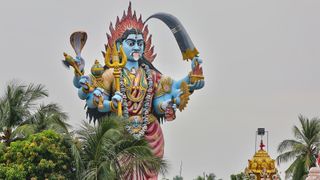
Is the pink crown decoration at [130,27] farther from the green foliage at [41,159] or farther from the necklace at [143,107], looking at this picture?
the green foliage at [41,159]

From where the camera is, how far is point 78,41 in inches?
1236

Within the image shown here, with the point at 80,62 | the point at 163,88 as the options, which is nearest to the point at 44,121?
the point at 80,62

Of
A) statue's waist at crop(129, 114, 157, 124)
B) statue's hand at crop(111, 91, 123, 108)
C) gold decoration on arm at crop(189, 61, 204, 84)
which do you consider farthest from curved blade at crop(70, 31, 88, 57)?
gold decoration on arm at crop(189, 61, 204, 84)

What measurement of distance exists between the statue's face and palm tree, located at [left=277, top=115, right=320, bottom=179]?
644 centimetres

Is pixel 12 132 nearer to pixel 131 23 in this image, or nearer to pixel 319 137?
pixel 131 23

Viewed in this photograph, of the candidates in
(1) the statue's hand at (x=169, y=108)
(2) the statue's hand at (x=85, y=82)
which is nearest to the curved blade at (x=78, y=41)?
(2) the statue's hand at (x=85, y=82)

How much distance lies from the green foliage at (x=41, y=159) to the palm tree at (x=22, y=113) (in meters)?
1.71

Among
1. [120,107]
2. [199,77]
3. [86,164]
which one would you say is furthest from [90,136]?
[199,77]

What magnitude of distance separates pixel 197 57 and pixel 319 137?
5.32 m

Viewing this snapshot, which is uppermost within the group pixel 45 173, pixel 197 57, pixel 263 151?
pixel 197 57

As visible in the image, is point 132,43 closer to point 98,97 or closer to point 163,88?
point 163,88

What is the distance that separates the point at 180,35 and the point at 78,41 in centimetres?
448

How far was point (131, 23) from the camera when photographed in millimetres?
33875

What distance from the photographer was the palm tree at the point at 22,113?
25812mm
